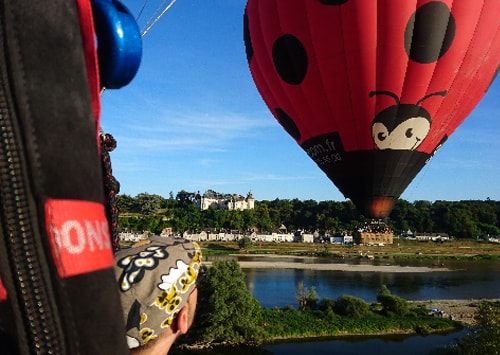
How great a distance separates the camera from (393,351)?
1936cm

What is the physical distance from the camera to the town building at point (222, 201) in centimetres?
10669

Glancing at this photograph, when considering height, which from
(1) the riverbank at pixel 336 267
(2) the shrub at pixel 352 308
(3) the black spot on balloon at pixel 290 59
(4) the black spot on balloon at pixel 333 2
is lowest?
(2) the shrub at pixel 352 308

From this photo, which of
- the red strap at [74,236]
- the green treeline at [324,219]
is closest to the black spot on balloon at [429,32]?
the red strap at [74,236]

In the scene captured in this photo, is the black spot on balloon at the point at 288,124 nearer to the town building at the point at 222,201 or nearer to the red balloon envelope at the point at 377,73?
the red balloon envelope at the point at 377,73

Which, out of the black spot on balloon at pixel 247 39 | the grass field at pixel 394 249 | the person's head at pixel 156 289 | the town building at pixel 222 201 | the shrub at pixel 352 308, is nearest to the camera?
the person's head at pixel 156 289

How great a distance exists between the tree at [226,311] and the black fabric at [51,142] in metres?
17.5

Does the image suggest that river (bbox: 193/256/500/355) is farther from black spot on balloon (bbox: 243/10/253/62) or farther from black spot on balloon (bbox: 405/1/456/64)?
black spot on balloon (bbox: 405/1/456/64)

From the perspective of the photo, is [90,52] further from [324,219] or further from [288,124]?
[324,219]

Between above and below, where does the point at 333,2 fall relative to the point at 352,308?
above

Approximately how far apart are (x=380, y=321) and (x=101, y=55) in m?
23.0

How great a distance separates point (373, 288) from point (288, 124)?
2425 cm

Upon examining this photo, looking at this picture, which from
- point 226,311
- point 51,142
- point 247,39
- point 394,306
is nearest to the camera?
point 51,142

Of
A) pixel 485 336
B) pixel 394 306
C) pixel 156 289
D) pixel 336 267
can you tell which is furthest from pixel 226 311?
pixel 336 267

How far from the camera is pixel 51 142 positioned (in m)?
0.75
